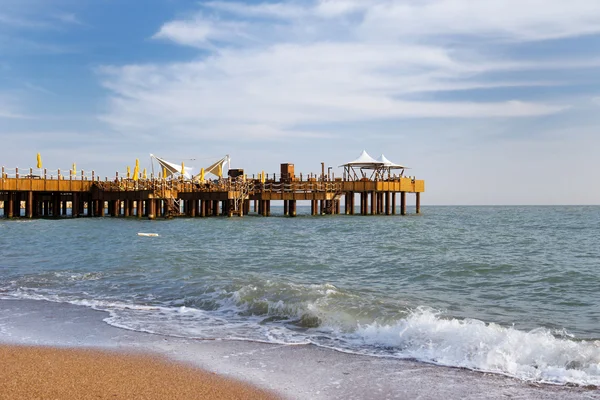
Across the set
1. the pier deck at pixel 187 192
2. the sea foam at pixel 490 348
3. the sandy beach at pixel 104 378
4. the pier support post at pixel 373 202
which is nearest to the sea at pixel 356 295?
the sea foam at pixel 490 348

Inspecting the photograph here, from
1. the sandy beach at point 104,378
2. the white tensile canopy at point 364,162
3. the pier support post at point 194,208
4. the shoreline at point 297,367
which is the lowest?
the shoreline at point 297,367

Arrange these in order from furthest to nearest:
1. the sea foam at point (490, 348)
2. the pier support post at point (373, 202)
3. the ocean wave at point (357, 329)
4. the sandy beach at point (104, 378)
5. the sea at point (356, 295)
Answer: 1. the pier support post at point (373, 202)
2. the sea at point (356, 295)
3. the ocean wave at point (357, 329)
4. the sea foam at point (490, 348)
5. the sandy beach at point (104, 378)

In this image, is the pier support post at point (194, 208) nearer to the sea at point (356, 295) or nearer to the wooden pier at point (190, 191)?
the wooden pier at point (190, 191)

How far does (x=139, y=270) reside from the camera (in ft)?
53.3

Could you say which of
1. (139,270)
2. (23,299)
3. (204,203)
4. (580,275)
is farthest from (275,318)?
(204,203)

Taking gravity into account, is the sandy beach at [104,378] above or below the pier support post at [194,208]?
below

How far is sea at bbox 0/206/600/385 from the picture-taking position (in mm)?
7926

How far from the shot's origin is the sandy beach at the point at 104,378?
19.1ft

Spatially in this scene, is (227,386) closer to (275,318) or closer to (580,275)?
(275,318)

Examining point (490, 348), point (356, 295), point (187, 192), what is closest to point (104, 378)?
point (490, 348)

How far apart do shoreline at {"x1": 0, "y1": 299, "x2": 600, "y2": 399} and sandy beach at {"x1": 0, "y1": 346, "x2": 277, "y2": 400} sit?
0.27 m

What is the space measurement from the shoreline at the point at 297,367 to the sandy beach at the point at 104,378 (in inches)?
10.8

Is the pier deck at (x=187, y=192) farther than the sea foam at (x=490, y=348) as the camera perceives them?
Yes

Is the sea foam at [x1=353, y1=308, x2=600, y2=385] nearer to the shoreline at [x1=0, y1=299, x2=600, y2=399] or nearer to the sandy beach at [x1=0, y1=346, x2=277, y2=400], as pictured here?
the shoreline at [x1=0, y1=299, x2=600, y2=399]
